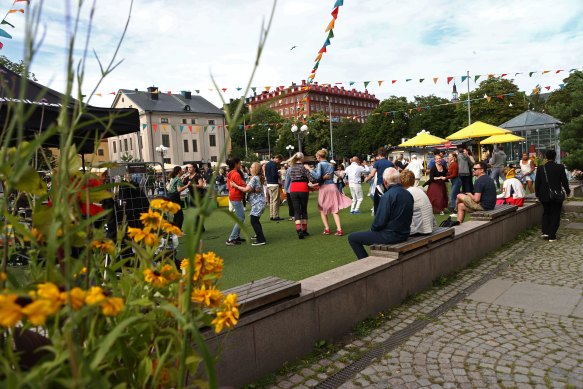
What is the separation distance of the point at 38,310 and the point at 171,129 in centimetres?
6841

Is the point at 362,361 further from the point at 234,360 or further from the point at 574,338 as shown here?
the point at 574,338

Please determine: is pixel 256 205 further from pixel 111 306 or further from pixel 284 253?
pixel 111 306

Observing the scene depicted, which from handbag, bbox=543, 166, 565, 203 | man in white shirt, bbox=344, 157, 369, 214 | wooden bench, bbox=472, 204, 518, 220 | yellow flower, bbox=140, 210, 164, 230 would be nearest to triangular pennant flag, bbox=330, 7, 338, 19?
man in white shirt, bbox=344, 157, 369, 214

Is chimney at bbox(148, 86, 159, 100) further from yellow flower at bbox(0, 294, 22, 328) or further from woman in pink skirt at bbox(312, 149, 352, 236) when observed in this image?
yellow flower at bbox(0, 294, 22, 328)

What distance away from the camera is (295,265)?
6.46 meters

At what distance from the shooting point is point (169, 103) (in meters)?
67.2

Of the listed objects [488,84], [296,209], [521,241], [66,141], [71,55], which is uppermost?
[488,84]

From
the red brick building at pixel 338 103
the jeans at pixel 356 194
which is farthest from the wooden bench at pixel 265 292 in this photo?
the red brick building at pixel 338 103

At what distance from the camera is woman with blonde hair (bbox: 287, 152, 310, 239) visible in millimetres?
8711

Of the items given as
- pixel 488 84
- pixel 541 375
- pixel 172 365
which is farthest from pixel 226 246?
pixel 488 84

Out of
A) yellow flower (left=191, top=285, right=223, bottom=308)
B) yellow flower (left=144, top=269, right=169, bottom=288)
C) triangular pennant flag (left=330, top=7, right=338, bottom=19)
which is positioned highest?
triangular pennant flag (left=330, top=7, right=338, bottom=19)

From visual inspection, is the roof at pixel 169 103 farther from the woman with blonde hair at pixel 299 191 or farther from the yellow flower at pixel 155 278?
the yellow flower at pixel 155 278

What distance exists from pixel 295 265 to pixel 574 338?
3598mm

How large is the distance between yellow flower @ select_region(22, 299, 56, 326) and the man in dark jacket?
8.85 meters
